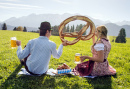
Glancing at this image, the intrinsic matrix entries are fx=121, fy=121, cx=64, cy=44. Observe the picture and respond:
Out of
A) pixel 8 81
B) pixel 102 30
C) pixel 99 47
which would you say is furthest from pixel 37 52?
pixel 102 30

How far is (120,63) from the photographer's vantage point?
24.6ft

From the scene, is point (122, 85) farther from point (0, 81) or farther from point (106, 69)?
point (0, 81)

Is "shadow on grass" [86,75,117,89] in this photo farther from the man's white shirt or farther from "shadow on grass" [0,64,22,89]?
→ "shadow on grass" [0,64,22,89]

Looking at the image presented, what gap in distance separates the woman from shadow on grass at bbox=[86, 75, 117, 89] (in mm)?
205

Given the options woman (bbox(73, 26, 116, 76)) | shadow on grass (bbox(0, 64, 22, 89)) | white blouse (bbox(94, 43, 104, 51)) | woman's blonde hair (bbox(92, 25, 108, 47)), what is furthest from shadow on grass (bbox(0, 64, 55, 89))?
woman's blonde hair (bbox(92, 25, 108, 47))

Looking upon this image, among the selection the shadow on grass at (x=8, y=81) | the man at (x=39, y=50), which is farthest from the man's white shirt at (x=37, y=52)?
the shadow on grass at (x=8, y=81)

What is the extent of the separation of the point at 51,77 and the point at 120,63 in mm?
4792

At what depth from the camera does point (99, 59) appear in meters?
4.39

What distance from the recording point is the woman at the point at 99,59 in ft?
14.4

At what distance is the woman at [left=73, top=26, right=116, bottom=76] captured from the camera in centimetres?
438

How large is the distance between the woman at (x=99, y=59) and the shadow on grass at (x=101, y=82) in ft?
0.67

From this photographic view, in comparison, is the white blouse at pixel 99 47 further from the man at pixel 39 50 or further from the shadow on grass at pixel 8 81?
the shadow on grass at pixel 8 81

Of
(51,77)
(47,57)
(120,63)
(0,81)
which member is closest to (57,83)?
(51,77)

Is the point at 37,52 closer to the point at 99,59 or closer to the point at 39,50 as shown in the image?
the point at 39,50
